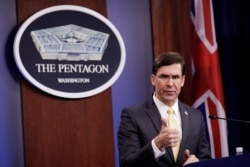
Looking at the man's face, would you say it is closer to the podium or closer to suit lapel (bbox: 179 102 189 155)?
suit lapel (bbox: 179 102 189 155)

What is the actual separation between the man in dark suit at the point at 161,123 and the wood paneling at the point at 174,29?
1.12 metres

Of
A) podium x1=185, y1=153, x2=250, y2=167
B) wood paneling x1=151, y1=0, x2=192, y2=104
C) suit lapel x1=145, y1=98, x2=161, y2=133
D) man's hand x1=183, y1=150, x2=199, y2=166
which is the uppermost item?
wood paneling x1=151, y1=0, x2=192, y2=104

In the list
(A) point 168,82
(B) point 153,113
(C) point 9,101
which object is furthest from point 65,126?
(A) point 168,82

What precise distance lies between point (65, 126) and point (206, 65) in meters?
1.18

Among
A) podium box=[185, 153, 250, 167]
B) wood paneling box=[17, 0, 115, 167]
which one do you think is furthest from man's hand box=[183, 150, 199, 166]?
wood paneling box=[17, 0, 115, 167]

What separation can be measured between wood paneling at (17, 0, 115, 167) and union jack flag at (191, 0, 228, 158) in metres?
0.71

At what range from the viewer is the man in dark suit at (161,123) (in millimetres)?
2182

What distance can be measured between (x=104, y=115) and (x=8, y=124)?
2.29ft

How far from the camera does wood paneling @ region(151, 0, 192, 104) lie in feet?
11.3

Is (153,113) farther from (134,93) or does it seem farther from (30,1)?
(30,1)

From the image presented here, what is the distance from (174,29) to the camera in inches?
139

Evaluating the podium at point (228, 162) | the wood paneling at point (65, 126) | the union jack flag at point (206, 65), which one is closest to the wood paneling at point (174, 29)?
the union jack flag at point (206, 65)

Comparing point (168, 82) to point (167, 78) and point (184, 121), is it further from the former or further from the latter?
point (184, 121)

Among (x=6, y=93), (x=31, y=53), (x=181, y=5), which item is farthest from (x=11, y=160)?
(x=181, y=5)
